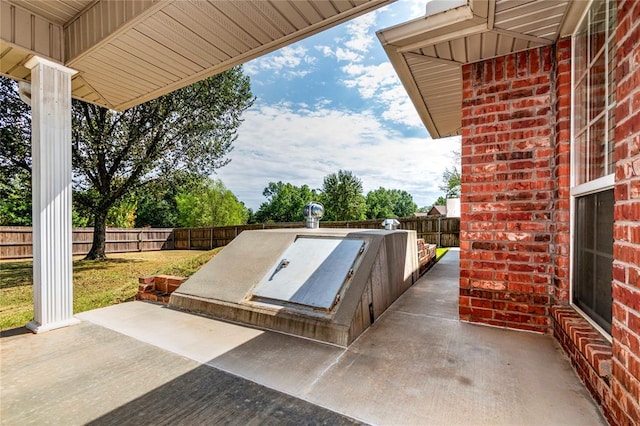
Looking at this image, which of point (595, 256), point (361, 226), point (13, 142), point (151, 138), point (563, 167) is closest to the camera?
point (595, 256)

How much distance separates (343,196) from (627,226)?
106 ft

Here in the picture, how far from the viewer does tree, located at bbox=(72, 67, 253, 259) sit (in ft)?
33.2

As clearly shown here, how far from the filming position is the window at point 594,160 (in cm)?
175

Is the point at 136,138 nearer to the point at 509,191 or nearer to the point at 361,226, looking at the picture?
the point at 361,226

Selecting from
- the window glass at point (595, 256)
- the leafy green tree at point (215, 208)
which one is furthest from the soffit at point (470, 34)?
the leafy green tree at point (215, 208)

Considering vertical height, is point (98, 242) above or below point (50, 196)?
below

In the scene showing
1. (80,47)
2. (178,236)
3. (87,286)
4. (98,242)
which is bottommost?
(87,286)

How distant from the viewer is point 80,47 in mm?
2725

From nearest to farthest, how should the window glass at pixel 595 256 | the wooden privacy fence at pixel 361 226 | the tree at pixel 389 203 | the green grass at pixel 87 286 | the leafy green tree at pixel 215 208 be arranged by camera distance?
the window glass at pixel 595 256 → the green grass at pixel 87 286 → the wooden privacy fence at pixel 361 226 → the leafy green tree at pixel 215 208 → the tree at pixel 389 203

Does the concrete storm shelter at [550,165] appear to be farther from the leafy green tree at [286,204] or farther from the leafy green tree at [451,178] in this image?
the leafy green tree at [286,204]

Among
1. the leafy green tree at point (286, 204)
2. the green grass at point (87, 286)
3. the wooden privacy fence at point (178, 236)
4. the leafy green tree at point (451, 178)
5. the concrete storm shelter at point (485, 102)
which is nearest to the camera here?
the concrete storm shelter at point (485, 102)

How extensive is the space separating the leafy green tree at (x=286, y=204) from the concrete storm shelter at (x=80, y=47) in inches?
1571

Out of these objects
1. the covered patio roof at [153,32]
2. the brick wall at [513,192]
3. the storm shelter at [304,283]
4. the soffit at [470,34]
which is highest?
the covered patio roof at [153,32]

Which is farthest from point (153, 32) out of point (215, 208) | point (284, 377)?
point (215, 208)
